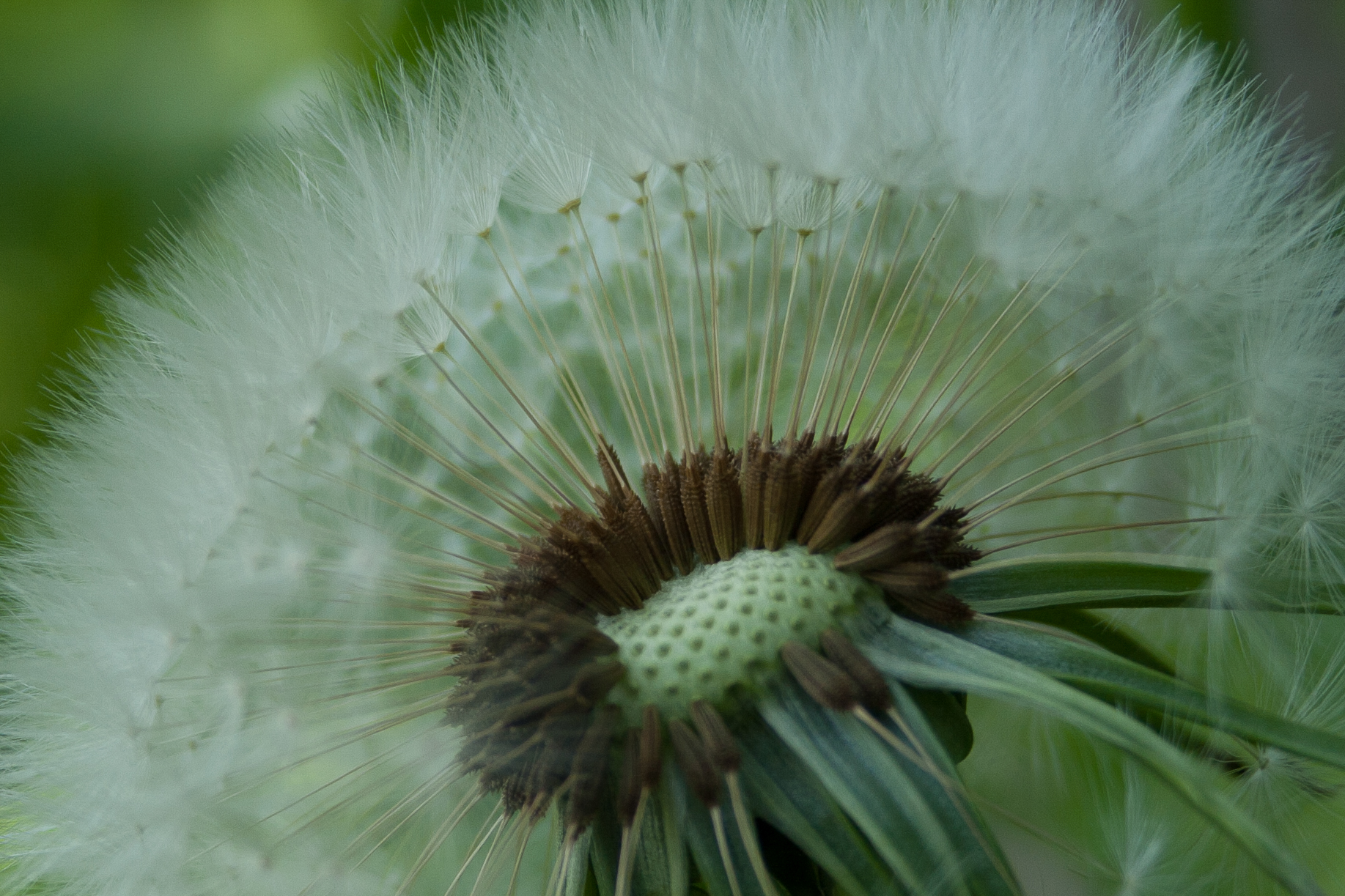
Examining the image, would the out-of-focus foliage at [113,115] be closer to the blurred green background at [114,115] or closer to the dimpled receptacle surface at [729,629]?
the blurred green background at [114,115]

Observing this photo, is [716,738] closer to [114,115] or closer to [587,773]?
[587,773]

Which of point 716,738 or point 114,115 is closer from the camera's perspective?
point 716,738

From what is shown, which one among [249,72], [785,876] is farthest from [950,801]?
[249,72]

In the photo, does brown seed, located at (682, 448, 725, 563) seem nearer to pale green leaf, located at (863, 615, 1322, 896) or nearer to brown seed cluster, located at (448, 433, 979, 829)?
brown seed cluster, located at (448, 433, 979, 829)

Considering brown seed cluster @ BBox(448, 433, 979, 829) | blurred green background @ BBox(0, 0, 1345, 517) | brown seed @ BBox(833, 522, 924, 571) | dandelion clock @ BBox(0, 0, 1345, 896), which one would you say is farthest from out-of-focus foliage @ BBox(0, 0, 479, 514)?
brown seed @ BBox(833, 522, 924, 571)

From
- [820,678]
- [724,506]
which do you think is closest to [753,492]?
[724,506]

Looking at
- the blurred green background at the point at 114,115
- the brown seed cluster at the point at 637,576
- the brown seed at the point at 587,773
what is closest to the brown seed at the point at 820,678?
the brown seed cluster at the point at 637,576
